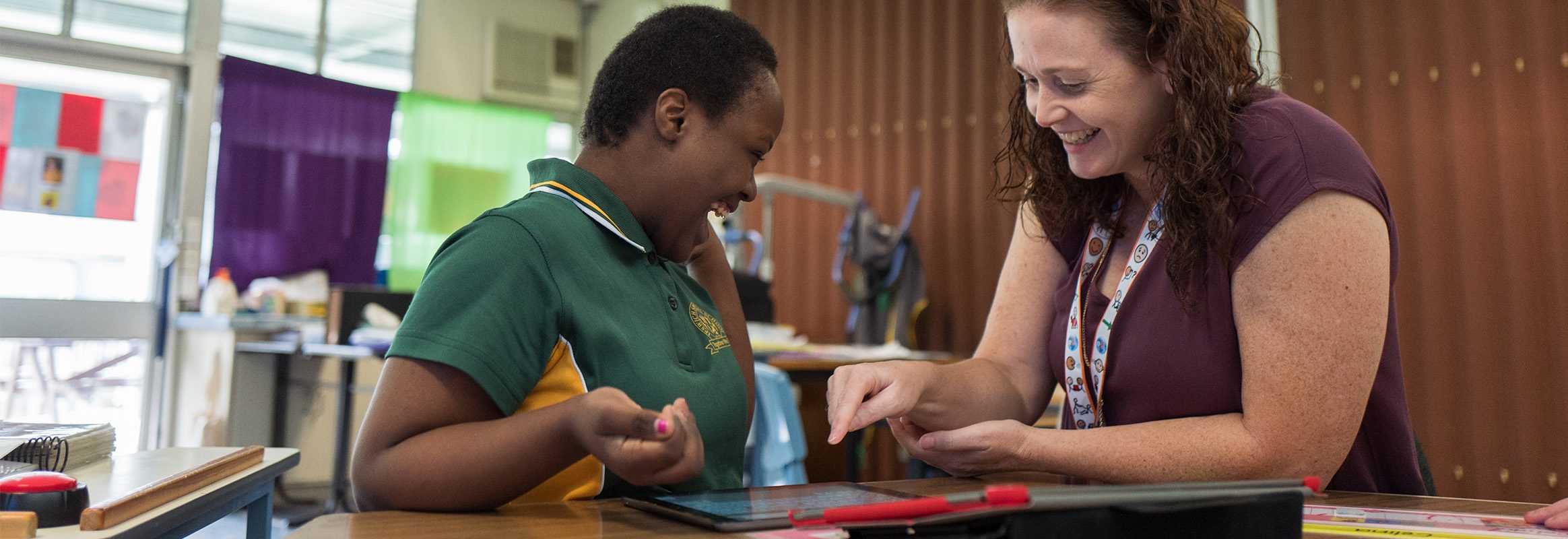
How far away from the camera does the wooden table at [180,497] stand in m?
0.79

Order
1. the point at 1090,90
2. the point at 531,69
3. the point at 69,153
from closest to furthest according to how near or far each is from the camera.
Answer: the point at 1090,90 → the point at 69,153 → the point at 531,69

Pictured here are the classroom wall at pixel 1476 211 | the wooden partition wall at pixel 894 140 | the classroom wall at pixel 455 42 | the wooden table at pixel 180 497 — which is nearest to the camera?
the wooden table at pixel 180 497

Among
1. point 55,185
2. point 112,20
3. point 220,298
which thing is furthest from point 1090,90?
point 112,20

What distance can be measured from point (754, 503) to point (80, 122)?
4945 mm

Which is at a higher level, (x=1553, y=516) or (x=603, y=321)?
(x=603, y=321)

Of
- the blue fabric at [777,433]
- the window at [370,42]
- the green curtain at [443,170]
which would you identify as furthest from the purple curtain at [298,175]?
the blue fabric at [777,433]

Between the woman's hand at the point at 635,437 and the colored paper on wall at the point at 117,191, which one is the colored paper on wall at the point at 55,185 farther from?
the woman's hand at the point at 635,437

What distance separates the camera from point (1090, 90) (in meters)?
1.08

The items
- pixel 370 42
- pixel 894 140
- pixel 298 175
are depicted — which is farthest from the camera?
pixel 370 42

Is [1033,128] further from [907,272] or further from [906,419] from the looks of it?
[907,272]

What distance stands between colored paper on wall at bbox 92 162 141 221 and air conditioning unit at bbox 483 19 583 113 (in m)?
1.70

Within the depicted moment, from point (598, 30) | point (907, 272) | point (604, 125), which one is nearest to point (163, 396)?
point (598, 30)

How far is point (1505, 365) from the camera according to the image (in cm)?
281

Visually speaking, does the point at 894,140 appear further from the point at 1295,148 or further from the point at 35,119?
the point at 35,119
